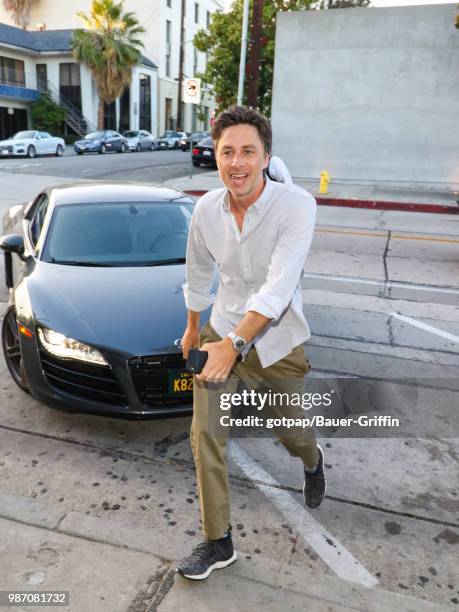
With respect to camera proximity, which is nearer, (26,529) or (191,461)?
(26,529)

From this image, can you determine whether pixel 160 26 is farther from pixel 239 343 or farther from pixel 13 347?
pixel 239 343

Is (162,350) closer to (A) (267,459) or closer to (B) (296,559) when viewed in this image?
(A) (267,459)

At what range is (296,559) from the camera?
2.61 m

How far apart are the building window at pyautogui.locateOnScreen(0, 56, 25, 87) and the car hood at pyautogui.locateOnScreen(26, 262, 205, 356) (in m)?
40.4

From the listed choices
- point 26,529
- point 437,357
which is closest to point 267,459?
point 26,529

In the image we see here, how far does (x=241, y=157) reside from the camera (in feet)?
7.27

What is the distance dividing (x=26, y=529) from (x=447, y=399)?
3157mm

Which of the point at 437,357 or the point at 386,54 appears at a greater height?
the point at 386,54

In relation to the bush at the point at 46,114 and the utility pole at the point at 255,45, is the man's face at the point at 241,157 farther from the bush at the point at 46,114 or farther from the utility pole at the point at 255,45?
the bush at the point at 46,114

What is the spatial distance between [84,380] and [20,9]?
194 ft

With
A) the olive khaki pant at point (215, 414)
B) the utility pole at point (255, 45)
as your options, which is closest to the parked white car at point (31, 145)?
the utility pole at point (255, 45)

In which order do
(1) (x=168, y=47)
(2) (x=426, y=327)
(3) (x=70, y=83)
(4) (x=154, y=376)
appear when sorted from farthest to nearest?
(1) (x=168, y=47)
(3) (x=70, y=83)
(2) (x=426, y=327)
(4) (x=154, y=376)

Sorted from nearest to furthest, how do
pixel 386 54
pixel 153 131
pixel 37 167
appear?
pixel 386 54
pixel 37 167
pixel 153 131

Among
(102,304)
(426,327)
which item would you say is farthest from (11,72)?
(102,304)
